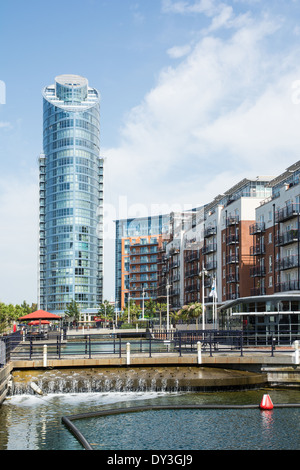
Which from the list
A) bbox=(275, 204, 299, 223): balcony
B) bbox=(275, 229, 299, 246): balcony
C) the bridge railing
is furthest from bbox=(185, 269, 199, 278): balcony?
the bridge railing

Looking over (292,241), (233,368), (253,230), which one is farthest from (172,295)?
(233,368)

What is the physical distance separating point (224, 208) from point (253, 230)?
13415 mm

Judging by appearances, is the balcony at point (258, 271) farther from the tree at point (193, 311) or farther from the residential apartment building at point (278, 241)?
the tree at point (193, 311)

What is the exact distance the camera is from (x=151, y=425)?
19.9 m

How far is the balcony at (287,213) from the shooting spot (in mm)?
63281

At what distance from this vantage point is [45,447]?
17406 millimetres

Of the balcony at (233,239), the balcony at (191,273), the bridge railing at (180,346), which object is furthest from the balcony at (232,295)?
the bridge railing at (180,346)

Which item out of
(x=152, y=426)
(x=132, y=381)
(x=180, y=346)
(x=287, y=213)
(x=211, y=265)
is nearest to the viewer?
(x=152, y=426)

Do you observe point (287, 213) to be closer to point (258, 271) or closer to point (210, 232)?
point (258, 271)

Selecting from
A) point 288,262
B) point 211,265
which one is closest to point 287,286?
point 288,262

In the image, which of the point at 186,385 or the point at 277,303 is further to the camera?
the point at 277,303

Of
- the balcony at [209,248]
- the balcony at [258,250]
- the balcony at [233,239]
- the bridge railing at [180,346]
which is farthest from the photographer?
the balcony at [209,248]

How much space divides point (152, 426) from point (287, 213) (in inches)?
1904

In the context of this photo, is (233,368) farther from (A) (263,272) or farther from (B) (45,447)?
(A) (263,272)
